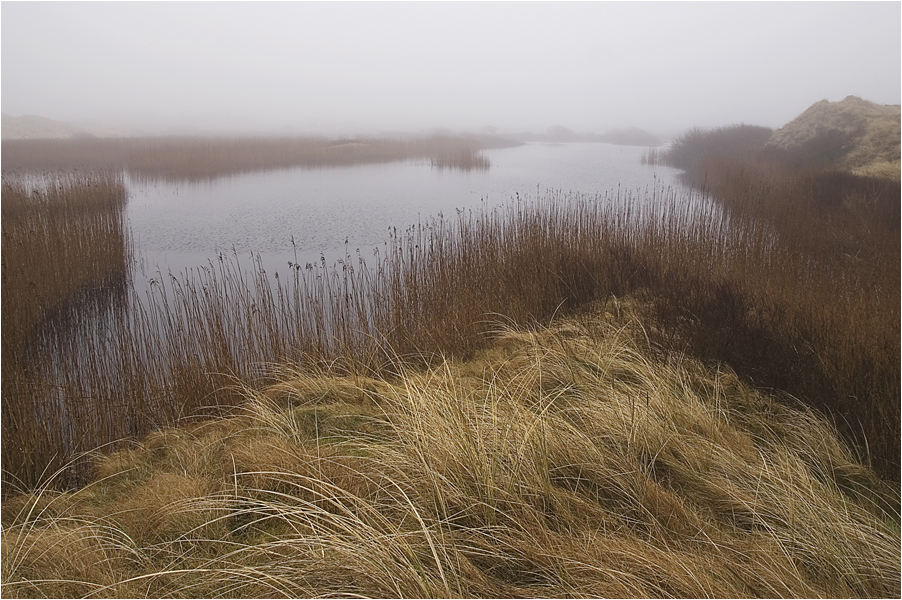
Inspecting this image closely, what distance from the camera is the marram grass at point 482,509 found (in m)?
2.01

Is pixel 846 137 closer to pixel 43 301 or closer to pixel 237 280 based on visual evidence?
pixel 237 280

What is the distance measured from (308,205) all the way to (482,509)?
12666 millimetres

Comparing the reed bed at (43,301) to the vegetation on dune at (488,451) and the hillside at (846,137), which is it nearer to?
the vegetation on dune at (488,451)

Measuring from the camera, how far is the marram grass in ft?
6.60

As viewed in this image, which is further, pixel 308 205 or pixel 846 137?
pixel 846 137

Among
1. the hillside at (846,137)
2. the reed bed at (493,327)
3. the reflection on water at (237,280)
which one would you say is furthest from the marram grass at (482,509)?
the hillside at (846,137)

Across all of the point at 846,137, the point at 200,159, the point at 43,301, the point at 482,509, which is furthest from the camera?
the point at 200,159

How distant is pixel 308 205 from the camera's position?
1395cm

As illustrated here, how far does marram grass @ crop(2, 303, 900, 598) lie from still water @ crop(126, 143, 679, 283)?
415 cm

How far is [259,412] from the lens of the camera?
3.64m

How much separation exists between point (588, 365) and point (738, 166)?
16573 mm

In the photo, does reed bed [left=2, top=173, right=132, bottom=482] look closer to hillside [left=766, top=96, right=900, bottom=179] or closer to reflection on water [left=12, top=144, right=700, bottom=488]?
reflection on water [left=12, top=144, right=700, bottom=488]

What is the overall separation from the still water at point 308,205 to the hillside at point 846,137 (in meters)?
4.73

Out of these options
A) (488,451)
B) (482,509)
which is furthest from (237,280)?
(482,509)
